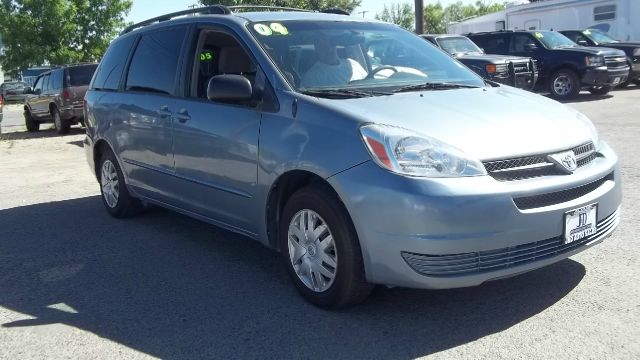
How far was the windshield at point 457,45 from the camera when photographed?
16594mm

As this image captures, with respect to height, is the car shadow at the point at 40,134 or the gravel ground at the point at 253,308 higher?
the gravel ground at the point at 253,308

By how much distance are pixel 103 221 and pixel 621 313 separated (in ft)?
15.6

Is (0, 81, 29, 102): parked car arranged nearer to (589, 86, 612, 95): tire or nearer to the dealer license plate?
(589, 86, 612, 95): tire

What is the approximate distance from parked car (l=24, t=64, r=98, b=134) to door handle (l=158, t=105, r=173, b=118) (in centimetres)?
1159

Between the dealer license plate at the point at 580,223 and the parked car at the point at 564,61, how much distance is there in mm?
13926

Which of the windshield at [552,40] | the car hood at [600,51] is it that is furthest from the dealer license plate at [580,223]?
the windshield at [552,40]

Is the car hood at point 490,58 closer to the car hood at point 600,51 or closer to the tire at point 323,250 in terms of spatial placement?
the car hood at point 600,51

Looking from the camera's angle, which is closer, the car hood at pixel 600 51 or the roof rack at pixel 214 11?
the roof rack at pixel 214 11

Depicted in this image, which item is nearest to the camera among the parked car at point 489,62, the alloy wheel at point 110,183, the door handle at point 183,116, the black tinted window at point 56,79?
the door handle at point 183,116

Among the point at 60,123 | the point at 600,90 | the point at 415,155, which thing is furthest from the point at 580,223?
the point at 600,90

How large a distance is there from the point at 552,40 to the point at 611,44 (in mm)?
2448

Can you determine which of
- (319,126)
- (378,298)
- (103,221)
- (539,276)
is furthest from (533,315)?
(103,221)

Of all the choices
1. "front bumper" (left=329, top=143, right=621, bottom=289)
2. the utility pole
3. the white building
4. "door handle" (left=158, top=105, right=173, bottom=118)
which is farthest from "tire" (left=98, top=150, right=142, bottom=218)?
the white building

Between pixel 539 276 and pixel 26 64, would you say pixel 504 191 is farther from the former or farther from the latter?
pixel 26 64
